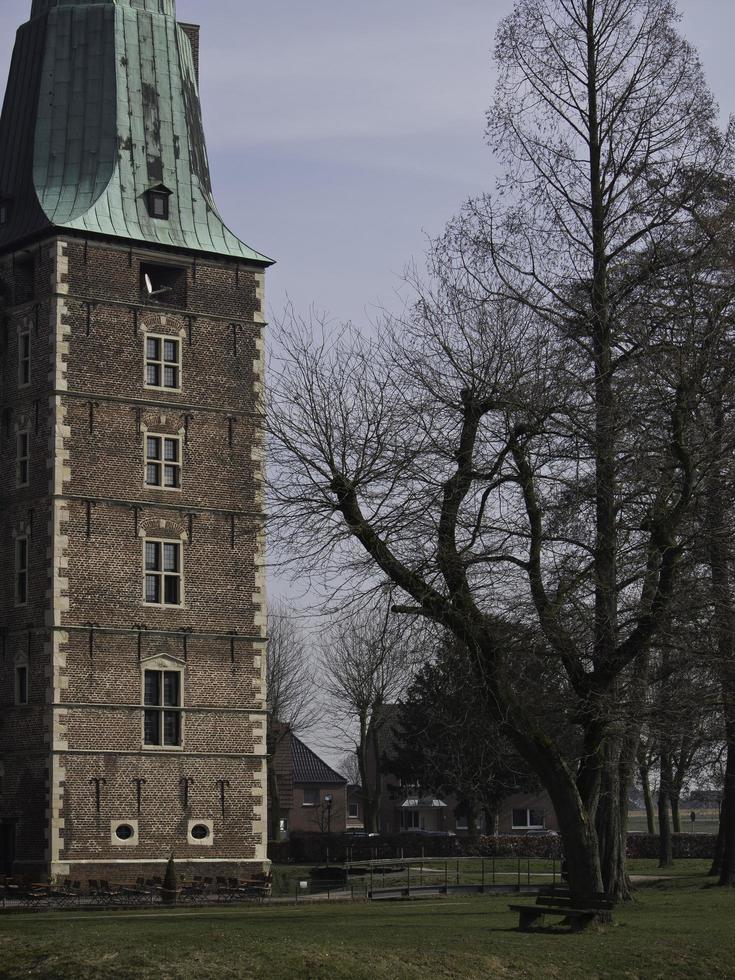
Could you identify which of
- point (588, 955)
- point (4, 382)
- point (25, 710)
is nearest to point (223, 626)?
point (25, 710)

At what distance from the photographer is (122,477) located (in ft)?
143

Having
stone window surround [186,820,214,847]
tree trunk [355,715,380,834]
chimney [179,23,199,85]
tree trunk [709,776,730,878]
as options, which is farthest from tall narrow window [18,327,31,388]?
tree trunk [355,715,380,834]

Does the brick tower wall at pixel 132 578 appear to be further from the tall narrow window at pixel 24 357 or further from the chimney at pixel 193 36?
the chimney at pixel 193 36

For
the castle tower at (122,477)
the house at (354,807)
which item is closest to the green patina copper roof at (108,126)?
the castle tower at (122,477)

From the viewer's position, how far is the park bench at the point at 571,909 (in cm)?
2373

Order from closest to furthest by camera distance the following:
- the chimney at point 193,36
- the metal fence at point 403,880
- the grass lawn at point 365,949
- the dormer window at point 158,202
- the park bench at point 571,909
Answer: the grass lawn at point 365,949 → the park bench at point 571,909 → the metal fence at point 403,880 → the dormer window at point 158,202 → the chimney at point 193,36

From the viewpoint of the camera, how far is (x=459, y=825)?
97875 millimetres

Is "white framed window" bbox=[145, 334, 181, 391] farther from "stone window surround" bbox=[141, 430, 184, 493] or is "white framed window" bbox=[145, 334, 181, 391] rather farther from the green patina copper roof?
the green patina copper roof

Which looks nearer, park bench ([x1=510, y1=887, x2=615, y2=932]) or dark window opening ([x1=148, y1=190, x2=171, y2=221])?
park bench ([x1=510, y1=887, x2=615, y2=932])

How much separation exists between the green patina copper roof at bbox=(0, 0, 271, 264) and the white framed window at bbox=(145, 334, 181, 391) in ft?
9.04

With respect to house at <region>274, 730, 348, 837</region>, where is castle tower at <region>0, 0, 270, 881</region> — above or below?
above

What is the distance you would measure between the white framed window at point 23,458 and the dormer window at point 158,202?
7173 millimetres

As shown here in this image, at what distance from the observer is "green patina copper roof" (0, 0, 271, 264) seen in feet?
151

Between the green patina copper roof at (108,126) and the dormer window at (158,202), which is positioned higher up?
the green patina copper roof at (108,126)
